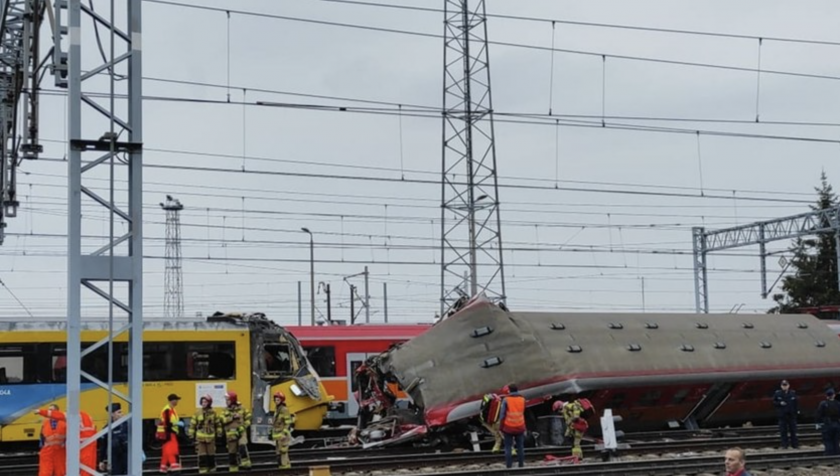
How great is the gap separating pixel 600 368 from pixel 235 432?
7410 millimetres

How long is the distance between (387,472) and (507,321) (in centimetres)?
453

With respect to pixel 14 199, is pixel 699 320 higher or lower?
lower

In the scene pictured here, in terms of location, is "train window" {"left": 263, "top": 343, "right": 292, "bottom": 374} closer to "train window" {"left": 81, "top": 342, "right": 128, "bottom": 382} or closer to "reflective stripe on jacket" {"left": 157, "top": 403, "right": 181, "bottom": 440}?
"train window" {"left": 81, "top": 342, "right": 128, "bottom": 382}

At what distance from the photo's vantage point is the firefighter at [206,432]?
51.3 feet

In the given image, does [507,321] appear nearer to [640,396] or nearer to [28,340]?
[640,396]

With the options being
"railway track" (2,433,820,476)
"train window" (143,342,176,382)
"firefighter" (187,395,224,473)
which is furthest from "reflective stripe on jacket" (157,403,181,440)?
"train window" (143,342,176,382)

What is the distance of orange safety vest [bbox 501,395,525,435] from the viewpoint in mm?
15727

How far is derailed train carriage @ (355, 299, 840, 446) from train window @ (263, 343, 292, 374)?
5.64 feet

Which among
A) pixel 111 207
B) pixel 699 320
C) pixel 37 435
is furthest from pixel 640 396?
pixel 111 207

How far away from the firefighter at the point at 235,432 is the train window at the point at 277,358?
5469 mm

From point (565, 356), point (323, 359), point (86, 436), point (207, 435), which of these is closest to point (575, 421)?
point (565, 356)

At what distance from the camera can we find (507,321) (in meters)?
19.0

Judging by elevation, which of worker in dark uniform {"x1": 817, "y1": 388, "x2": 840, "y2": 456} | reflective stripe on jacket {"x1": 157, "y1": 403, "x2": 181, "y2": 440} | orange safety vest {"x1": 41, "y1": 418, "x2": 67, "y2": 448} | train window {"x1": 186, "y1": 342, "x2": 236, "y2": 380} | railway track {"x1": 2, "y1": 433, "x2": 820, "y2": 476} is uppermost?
train window {"x1": 186, "y1": 342, "x2": 236, "y2": 380}

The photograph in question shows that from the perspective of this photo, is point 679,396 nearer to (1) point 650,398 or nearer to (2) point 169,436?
(1) point 650,398
